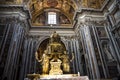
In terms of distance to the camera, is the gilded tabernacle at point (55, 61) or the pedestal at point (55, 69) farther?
the gilded tabernacle at point (55, 61)

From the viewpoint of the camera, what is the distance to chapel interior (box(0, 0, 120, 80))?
914 cm

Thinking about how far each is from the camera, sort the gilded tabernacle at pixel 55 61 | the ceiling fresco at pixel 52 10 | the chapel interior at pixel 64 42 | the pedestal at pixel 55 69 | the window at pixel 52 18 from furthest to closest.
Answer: the window at pixel 52 18 < the ceiling fresco at pixel 52 10 < the chapel interior at pixel 64 42 < the gilded tabernacle at pixel 55 61 < the pedestal at pixel 55 69

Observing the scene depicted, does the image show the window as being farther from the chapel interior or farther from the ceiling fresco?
the chapel interior

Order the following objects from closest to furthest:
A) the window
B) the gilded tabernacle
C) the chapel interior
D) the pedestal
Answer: the pedestal, the gilded tabernacle, the chapel interior, the window

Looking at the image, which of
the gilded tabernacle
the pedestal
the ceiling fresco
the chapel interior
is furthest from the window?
the pedestal

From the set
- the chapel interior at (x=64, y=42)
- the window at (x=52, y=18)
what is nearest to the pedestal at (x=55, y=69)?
the chapel interior at (x=64, y=42)

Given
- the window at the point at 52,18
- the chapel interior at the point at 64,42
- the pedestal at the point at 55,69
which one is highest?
the window at the point at 52,18

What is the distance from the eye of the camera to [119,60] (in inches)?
409

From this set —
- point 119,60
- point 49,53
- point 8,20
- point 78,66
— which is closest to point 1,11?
point 8,20

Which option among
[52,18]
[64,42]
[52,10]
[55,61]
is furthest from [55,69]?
[52,10]

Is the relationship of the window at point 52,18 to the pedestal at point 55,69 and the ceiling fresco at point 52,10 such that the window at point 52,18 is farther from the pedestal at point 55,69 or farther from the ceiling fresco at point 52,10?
the pedestal at point 55,69

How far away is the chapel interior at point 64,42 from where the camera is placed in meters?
9.14

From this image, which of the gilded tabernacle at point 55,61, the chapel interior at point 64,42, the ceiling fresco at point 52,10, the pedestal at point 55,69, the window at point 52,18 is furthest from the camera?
the window at point 52,18

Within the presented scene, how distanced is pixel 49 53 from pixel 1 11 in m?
7.06
